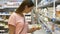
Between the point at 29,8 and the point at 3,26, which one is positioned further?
the point at 3,26

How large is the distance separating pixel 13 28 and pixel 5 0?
163 inches

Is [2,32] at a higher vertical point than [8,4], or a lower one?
lower

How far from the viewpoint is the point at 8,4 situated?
563cm

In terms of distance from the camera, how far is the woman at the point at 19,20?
1918mm

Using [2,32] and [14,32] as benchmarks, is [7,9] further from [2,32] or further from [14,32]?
[14,32]

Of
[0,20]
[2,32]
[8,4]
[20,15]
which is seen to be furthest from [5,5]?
[20,15]

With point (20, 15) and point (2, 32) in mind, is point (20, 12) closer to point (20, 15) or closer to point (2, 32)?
point (20, 15)

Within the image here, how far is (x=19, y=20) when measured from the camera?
2006mm

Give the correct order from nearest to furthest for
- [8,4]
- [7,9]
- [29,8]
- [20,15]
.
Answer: [29,8]
[20,15]
[8,4]
[7,9]

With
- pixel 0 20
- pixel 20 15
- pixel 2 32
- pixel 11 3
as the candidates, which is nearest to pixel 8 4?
pixel 11 3

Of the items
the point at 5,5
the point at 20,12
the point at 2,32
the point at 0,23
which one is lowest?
the point at 2,32

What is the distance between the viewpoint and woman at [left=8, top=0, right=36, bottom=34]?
1918mm

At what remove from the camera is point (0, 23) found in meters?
5.86

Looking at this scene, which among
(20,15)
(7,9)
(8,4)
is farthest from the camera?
(7,9)
